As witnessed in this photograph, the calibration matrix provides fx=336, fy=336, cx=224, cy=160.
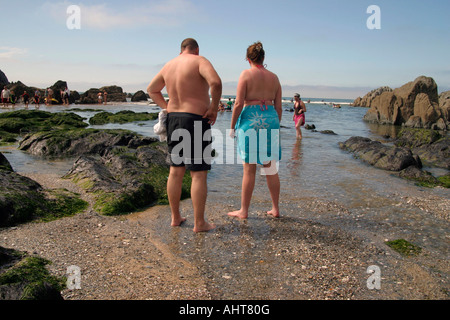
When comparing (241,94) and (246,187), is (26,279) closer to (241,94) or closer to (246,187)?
(246,187)

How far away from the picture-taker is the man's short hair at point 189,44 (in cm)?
437

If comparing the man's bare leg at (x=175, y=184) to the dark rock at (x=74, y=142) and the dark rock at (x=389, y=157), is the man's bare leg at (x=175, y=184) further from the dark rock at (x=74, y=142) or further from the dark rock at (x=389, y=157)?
the dark rock at (x=389, y=157)

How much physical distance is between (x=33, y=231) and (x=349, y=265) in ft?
12.6

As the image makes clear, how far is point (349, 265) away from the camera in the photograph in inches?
143

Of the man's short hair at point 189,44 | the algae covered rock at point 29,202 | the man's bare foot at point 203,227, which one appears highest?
the man's short hair at point 189,44

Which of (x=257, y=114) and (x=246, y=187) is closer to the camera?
(x=257, y=114)

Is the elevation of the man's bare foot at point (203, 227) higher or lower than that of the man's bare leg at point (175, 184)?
lower

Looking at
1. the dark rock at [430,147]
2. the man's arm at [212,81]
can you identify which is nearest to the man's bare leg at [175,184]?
the man's arm at [212,81]

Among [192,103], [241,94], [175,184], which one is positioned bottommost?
[175,184]

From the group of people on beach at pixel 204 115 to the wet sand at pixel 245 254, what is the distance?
1.59 ft

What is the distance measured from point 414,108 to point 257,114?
3220 centimetres

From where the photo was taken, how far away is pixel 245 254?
12.7ft

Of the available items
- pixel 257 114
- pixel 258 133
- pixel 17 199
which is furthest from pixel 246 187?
pixel 17 199

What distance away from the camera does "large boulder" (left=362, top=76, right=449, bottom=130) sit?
29484 mm
